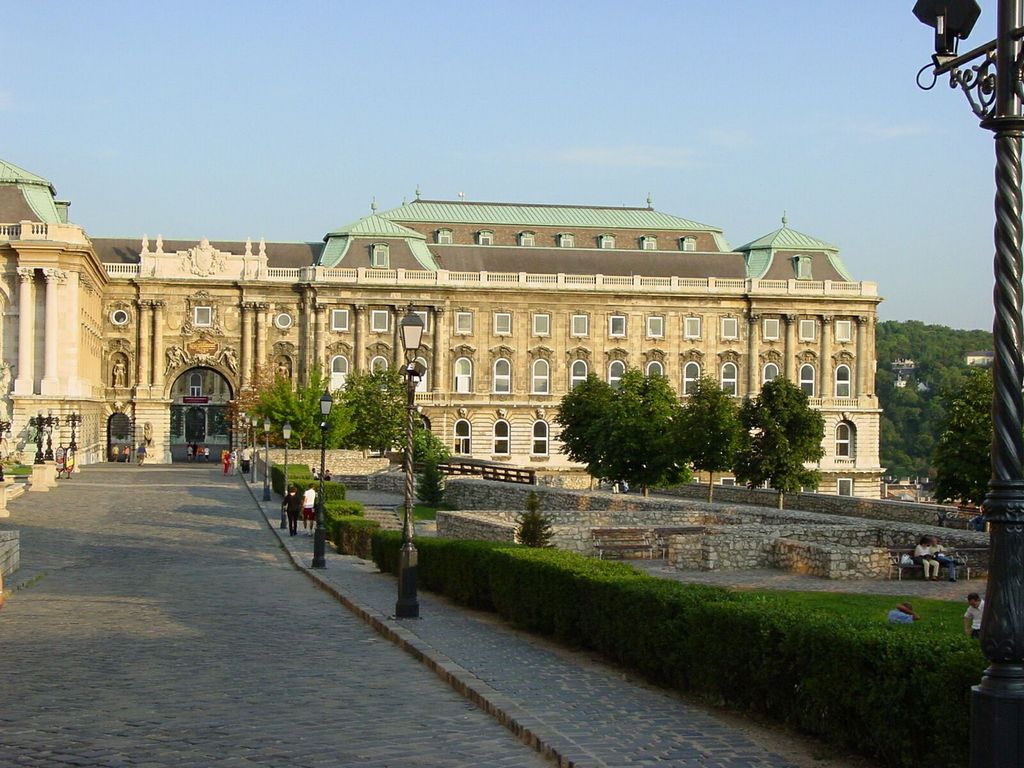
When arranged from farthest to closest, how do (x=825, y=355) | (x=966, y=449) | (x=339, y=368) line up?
(x=825, y=355) < (x=339, y=368) < (x=966, y=449)

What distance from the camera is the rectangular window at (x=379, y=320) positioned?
9725cm

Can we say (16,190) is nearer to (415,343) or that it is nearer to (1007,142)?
(415,343)

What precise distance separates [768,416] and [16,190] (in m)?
44.0

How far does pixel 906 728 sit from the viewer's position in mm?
→ 10125

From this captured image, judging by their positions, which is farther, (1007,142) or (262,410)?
(262,410)

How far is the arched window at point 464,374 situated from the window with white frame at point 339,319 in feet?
25.4

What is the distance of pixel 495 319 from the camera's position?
3866 inches

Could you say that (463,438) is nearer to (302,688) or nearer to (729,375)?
(729,375)

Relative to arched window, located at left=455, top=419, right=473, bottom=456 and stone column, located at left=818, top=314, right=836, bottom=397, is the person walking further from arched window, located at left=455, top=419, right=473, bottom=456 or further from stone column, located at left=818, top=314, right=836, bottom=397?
stone column, located at left=818, top=314, right=836, bottom=397

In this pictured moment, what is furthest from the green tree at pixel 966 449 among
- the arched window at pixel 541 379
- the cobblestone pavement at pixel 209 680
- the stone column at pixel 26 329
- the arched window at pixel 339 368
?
the arched window at pixel 339 368

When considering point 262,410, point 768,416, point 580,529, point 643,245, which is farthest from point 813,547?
point 643,245

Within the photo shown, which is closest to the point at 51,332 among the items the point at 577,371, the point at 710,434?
the point at 577,371

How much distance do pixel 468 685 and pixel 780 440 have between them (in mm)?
46598

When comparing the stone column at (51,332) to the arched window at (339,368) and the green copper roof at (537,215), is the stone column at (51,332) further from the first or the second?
the green copper roof at (537,215)
